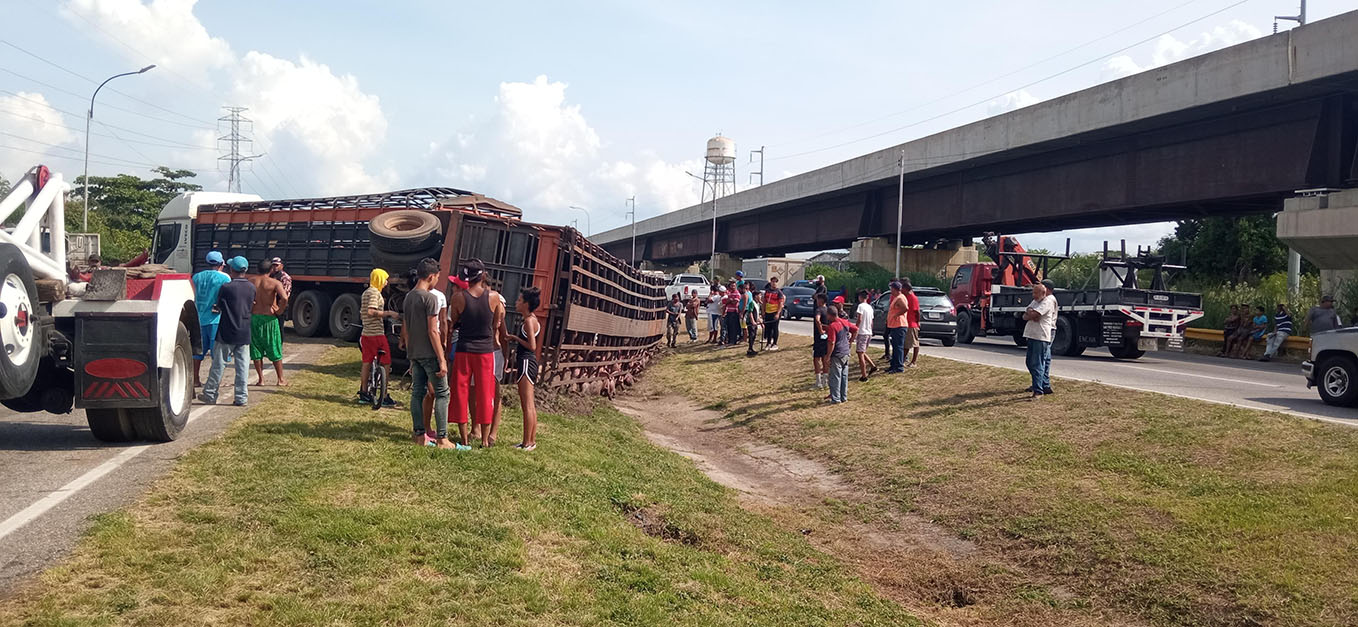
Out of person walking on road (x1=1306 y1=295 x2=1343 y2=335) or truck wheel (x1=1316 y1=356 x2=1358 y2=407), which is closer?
truck wheel (x1=1316 y1=356 x2=1358 y2=407)

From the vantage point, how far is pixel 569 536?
704 cm

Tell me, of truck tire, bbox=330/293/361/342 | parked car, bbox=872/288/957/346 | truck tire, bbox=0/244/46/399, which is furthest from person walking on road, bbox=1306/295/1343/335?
truck tire, bbox=0/244/46/399

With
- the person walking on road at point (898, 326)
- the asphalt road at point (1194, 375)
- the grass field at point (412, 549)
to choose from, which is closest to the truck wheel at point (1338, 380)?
the asphalt road at point (1194, 375)

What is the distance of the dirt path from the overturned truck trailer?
2085 mm

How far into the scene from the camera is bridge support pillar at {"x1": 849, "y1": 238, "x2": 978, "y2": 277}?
4078 centimetres

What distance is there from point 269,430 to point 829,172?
34559 mm

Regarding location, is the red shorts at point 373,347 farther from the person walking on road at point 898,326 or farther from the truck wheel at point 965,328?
the truck wheel at point 965,328

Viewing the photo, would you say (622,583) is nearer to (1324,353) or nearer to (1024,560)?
(1024,560)

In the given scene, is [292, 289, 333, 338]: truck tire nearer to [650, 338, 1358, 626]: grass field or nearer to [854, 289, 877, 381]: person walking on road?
[650, 338, 1358, 626]: grass field

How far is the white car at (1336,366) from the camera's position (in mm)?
12883

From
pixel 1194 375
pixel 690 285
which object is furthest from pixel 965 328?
pixel 690 285

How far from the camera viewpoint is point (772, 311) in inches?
919

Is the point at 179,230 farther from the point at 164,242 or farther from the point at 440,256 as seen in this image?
the point at 440,256

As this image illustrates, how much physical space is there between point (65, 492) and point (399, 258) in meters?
7.68
